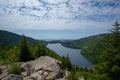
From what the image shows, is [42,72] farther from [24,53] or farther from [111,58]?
[24,53]

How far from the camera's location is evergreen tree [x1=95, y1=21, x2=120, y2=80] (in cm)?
1274

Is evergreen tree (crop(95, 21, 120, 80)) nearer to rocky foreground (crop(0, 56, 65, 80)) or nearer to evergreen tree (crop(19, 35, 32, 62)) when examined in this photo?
rocky foreground (crop(0, 56, 65, 80))

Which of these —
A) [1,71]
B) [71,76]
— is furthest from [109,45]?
[1,71]

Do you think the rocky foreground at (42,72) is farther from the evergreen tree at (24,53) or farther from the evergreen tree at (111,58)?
the evergreen tree at (24,53)

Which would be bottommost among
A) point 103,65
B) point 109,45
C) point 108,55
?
point 103,65

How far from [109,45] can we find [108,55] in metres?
0.95

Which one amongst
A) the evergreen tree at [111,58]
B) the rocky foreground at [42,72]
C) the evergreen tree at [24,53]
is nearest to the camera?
the evergreen tree at [111,58]

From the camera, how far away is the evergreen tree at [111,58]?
502 inches

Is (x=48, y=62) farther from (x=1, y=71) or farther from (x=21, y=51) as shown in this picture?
(x=21, y=51)

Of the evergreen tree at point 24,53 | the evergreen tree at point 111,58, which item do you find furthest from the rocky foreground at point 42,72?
the evergreen tree at point 24,53

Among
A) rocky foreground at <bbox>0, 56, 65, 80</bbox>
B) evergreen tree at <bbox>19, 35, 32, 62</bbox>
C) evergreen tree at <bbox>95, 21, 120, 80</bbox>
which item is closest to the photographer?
evergreen tree at <bbox>95, 21, 120, 80</bbox>

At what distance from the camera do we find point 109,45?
13398mm

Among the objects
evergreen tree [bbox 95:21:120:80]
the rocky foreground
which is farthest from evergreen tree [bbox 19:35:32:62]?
evergreen tree [bbox 95:21:120:80]

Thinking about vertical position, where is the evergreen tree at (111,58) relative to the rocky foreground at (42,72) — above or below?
above
